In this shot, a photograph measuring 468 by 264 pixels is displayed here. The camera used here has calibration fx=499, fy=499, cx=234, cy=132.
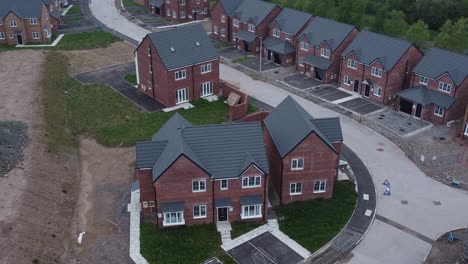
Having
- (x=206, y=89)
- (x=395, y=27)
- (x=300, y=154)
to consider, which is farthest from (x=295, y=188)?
(x=395, y=27)

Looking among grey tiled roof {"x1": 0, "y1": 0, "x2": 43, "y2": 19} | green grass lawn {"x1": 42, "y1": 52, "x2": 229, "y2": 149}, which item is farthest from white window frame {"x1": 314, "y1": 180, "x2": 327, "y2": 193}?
grey tiled roof {"x1": 0, "y1": 0, "x2": 43, "y2": 19}

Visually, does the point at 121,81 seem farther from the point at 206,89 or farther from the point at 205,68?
the point at 205,68

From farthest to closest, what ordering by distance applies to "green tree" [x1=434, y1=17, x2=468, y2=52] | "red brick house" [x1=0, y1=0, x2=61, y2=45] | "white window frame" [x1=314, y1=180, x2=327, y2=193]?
"red brick house" [x1=0, y1=0, x2=61, y2=45], "green tree" [x1=434, y1=17, x2=468, y2=52], "white window frame" [x1=314, y1=180, x2=327, y2=193]

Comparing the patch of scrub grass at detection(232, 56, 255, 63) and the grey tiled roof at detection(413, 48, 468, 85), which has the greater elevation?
the grey tiled roof at detection(413, 48, 468, 85)

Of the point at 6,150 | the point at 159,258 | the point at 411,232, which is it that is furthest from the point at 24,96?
the point at 411,232

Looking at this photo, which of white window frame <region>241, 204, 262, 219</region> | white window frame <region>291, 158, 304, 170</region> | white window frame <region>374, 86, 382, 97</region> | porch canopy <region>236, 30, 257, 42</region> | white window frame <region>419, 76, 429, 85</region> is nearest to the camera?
white window frame <region>241, 204, 262, 219</region>

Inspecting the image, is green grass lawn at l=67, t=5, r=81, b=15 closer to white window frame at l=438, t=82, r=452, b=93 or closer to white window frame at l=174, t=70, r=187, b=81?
white window frame at l=174, t=70, r=187, b=81

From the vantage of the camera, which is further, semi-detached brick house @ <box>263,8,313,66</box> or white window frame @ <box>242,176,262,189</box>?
semi-detached brick house @ <box>263,8,313,66</box>
